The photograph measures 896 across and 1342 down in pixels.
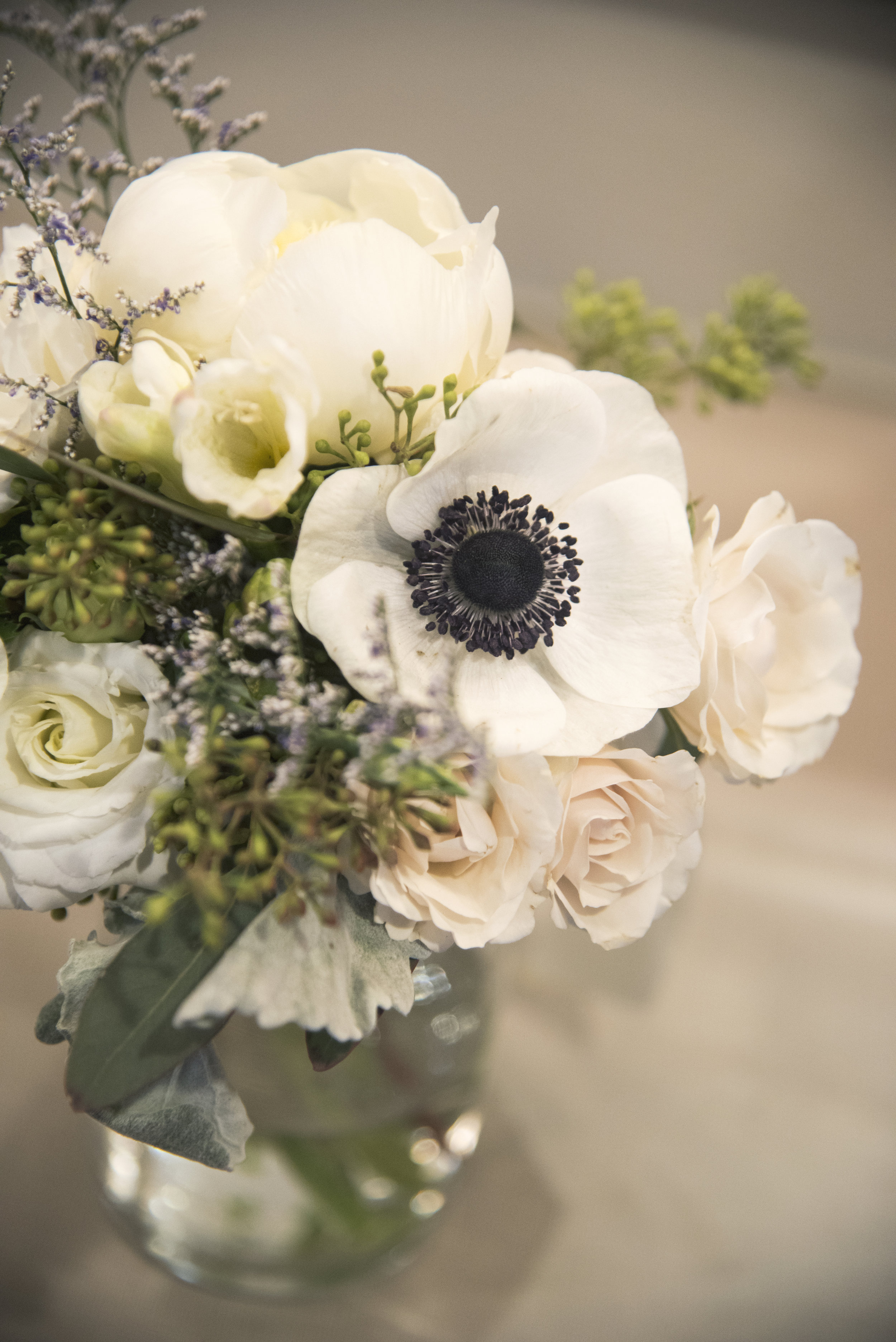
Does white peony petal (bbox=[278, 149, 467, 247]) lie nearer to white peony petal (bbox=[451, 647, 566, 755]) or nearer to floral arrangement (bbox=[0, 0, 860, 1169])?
floral arrangement (bbox=[0, 0, 860, 1169])

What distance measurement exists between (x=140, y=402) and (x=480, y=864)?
0.22 m

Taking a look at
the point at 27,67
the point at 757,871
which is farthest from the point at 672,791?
the point at 27,67

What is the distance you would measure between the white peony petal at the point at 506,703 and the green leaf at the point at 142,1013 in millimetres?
125

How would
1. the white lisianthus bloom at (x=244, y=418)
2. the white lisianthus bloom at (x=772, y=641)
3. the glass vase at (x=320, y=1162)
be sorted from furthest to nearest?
1. the glass vase at (x=320, y=1162)
2. the white lisianthus bloom at (x=772, y=641)
3. the white lisianthus bloom at (x=244, y=418)

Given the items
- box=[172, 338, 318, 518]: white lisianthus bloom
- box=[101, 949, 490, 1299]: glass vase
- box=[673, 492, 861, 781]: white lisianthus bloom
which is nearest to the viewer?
box=[172, 338, 318, 518]: white lisianthus bloom

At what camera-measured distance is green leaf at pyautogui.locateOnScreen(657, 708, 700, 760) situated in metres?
0.45

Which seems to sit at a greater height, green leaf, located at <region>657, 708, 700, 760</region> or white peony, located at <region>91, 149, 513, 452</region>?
white peony, located at <region>91, 149, 513, 452</region>

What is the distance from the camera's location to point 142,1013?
352mm

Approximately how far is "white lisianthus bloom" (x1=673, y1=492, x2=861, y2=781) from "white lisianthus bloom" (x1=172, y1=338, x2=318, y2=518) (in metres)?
0.17

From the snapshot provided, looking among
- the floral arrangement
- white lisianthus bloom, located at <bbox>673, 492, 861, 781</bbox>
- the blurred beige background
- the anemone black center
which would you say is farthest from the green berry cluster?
the blurred beige background

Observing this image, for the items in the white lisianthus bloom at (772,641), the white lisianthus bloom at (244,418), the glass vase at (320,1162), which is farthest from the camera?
the glass vase at (320,1162)

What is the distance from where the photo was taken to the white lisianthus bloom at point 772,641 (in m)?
0.40

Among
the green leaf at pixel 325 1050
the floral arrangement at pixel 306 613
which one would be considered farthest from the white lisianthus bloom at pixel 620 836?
the green leaf at pixel 325 1050

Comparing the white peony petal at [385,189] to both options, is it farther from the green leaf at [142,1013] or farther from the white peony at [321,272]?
the green leaf at [142,1013]
